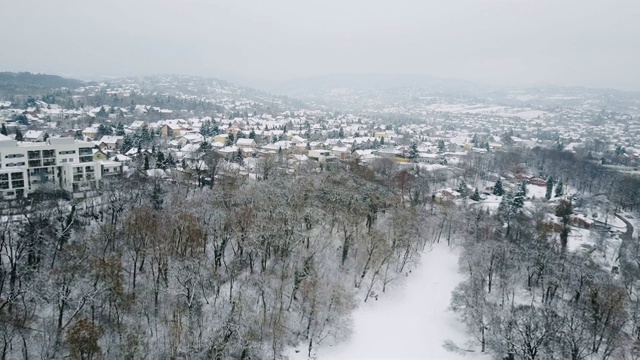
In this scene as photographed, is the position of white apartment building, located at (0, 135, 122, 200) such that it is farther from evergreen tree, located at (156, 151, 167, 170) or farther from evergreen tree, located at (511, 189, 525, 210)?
evergreen tree, located at (511, 189, 525, 210)

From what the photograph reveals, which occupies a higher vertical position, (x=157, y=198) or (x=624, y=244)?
(x=157, y=198)

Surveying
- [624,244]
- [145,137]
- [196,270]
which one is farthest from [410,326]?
[145,137]

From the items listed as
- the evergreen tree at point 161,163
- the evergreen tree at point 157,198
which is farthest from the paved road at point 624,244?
the evergreen tree at point 161,163

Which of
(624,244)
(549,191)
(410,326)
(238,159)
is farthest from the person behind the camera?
(549,191)

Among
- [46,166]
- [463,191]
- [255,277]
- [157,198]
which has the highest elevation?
[46,166]

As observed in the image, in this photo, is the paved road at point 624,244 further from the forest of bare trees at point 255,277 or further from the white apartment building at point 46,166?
the white apartment building at point 46,166

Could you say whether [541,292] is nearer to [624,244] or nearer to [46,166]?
[624,244]
